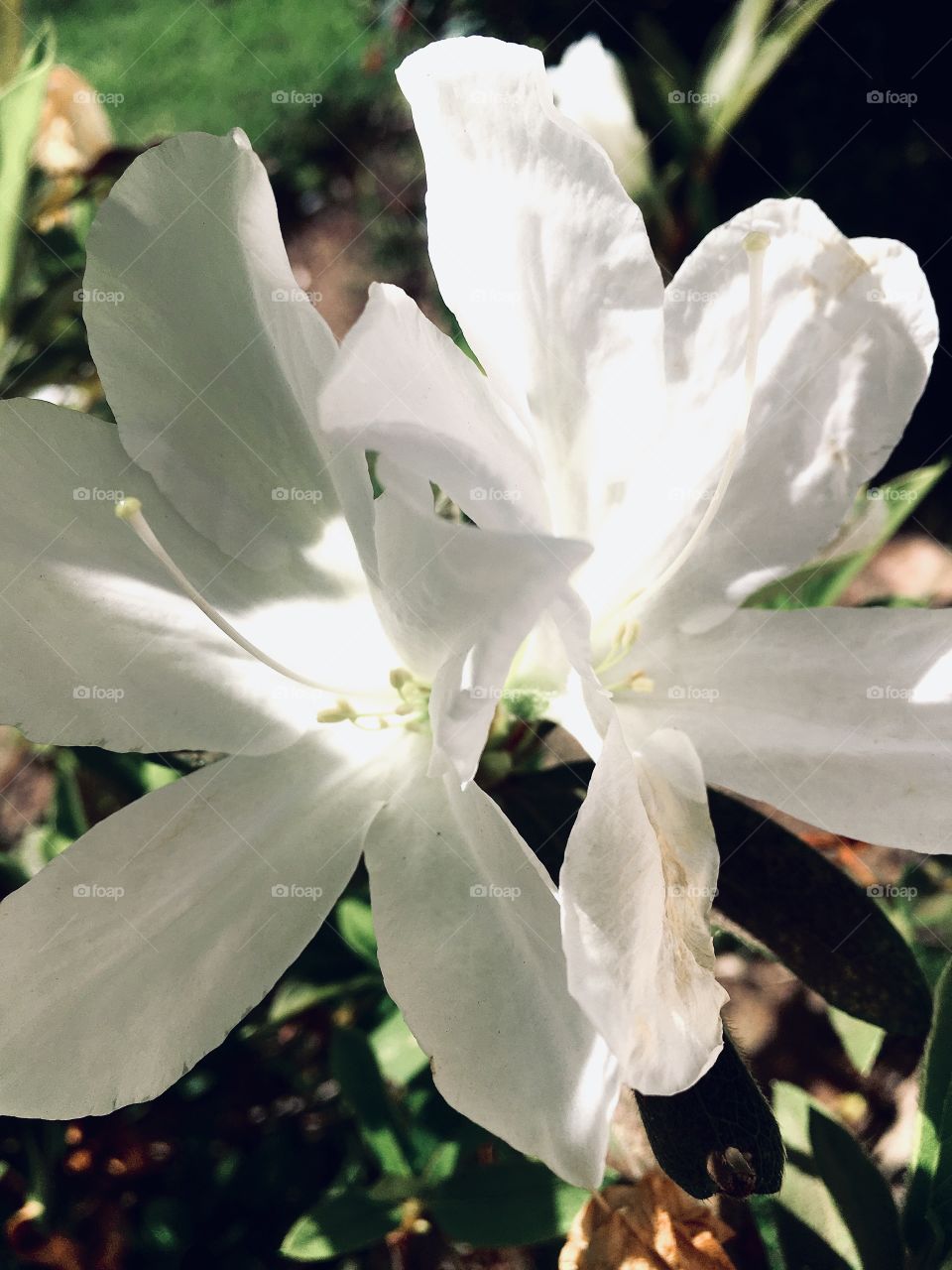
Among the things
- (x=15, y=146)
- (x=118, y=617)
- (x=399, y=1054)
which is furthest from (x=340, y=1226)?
(x=15, y=146)

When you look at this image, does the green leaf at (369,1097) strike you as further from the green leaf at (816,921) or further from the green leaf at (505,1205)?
the green leaf at (816,921)

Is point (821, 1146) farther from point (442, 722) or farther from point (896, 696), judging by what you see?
point (442, 722)

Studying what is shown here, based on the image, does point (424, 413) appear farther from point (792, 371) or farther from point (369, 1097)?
point (369, 1097)

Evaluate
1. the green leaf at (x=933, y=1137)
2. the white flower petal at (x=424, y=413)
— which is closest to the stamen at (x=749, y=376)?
the white flower petal at (x=424, y=413)

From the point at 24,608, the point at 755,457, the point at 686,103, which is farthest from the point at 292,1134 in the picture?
the point at 686,103

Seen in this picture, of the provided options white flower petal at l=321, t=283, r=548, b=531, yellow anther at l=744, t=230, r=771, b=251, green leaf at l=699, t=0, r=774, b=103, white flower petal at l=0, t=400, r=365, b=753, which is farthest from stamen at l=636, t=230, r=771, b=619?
green leaf at l=699, t=0, r=774, b=103

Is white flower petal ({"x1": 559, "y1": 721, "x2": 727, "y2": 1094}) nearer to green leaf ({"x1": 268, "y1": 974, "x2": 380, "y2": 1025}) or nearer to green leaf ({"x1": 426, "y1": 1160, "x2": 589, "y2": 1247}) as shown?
green leaf ({"x1": 426, "y1": 1160, "x2": 589, "y2": 1247})
